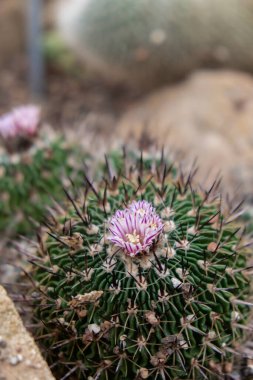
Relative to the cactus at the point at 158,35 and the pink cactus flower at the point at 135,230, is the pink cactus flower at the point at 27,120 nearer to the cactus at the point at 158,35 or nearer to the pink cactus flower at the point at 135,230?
the pink cactus flower at the point at 135,230

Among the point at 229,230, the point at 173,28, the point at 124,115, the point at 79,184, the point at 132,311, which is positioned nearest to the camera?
the point at 132,311

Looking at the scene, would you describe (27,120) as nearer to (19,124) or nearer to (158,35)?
(19,124)

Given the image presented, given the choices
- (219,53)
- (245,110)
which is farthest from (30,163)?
(219,53)

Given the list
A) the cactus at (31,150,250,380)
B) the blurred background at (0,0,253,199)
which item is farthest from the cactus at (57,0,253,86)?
the cactus at (31,150,250,380)

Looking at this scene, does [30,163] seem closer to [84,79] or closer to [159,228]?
[159,228]

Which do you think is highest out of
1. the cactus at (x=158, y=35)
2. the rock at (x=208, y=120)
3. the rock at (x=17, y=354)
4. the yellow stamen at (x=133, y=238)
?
the cactus at (x=158, y=35)

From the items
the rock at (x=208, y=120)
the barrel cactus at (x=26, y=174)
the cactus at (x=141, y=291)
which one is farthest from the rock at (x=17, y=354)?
the rock at (x=208, y=120)
